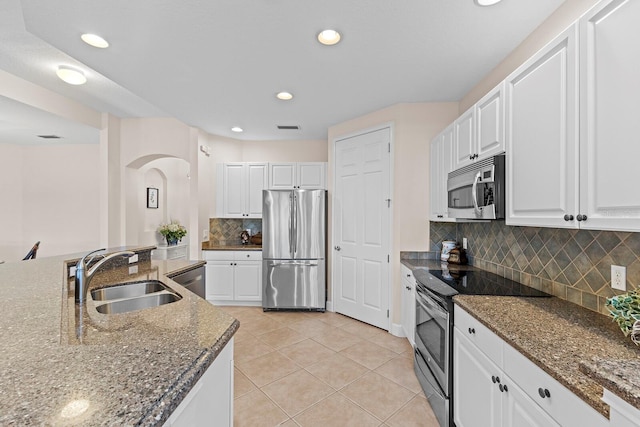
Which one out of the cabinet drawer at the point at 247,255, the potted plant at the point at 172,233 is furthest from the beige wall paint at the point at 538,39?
the potted plant at the point at 172,233

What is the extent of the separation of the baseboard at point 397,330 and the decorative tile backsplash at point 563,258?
1.10 m

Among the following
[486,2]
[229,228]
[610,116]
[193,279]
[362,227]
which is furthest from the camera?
[229,228]

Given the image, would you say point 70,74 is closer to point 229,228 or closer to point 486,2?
point 229,228

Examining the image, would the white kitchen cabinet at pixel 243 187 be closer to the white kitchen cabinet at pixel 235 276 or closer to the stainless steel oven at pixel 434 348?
the white kitchen cabinet at pixel 235 276

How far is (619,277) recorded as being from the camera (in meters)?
1.32

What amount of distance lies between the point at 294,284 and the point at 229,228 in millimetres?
1604

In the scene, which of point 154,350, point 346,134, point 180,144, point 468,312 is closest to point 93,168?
point 180,144

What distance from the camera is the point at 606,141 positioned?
1.07 metres

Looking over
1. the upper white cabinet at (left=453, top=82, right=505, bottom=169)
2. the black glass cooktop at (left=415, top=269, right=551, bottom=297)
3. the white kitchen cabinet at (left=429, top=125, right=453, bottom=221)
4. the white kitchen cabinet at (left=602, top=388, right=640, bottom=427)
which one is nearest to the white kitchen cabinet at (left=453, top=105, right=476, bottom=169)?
the upper white cabinet at (left=453, top=82, right=505, bottom=169)

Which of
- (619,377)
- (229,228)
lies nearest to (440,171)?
(619,377)

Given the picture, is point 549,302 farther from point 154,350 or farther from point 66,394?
point 66,394

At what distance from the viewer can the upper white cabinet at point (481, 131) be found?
175 centimetres

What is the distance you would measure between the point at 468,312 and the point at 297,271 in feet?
8.53

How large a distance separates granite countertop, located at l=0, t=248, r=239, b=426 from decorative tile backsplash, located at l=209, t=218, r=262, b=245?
310 cm
